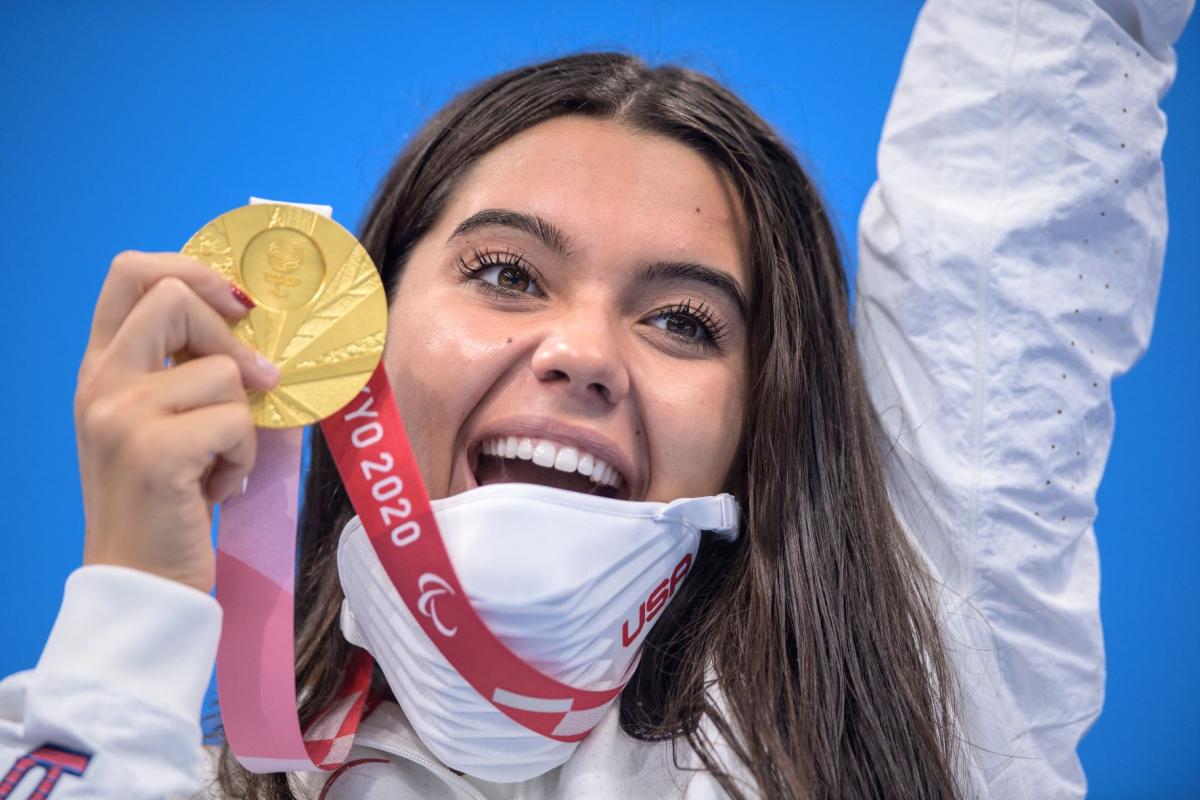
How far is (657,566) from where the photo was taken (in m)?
1.13

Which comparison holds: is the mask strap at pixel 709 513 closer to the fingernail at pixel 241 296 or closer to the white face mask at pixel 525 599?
the white face mask at pixel 525 599

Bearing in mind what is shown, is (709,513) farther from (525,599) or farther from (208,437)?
(208,437)

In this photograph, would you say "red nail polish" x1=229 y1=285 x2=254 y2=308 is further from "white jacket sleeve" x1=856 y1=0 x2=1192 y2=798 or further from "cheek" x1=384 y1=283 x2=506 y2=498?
"white jacket sleeve" x1=856 y1=0 x2=1192 y2=798

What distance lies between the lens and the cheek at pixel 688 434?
1.16 metres

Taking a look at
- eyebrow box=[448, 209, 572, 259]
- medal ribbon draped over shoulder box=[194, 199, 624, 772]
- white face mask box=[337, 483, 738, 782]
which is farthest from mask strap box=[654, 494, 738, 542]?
eyebrow box=[448, 209, 572, 259]

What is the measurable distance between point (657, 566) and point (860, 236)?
2.14 feet

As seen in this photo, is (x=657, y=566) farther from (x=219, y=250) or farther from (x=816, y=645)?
(x=219, y=250)

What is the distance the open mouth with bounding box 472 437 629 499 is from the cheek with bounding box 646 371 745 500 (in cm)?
5

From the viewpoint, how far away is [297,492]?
0.98 metres

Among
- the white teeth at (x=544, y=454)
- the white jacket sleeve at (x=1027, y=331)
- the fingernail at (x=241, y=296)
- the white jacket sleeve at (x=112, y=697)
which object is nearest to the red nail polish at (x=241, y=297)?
the fingernail at (x=241, y=296)

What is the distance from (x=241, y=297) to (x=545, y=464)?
0.38m

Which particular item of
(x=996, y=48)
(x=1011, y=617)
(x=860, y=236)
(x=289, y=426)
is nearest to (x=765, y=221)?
(x=860, y=236)

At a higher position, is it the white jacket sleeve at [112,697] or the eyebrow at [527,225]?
the eyebrow at [527,225]

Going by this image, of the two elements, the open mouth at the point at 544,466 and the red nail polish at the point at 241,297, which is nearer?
the red nail polish at the point at 241,297
